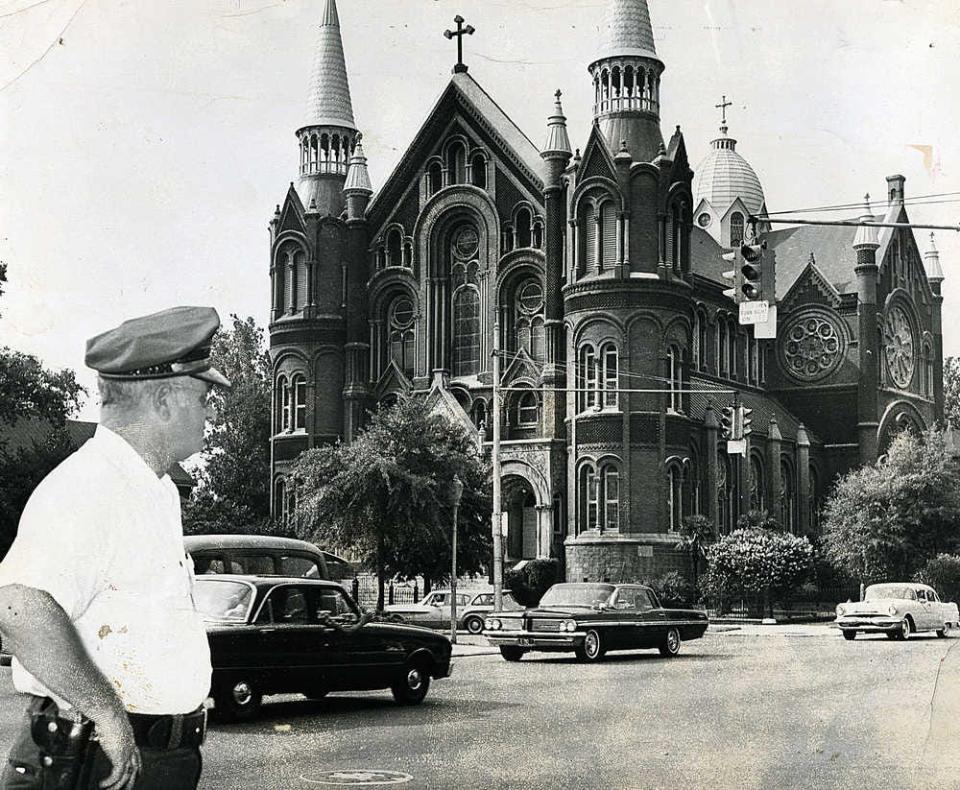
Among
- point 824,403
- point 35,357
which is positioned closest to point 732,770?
point 35,357

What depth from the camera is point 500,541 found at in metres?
32.9

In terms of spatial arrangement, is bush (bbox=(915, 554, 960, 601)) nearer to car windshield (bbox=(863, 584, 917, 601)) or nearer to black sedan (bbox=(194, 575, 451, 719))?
car windshield (bbox=(863, 584, 917, 601))

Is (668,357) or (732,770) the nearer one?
(732,770)

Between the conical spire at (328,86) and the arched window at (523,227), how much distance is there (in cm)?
1006

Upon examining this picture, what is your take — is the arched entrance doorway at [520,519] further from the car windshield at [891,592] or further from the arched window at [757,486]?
the car windshield at [891,592]

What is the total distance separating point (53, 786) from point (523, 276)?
161 feet

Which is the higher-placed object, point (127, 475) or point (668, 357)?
point (668, 357)

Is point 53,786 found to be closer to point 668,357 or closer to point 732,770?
point 732,770

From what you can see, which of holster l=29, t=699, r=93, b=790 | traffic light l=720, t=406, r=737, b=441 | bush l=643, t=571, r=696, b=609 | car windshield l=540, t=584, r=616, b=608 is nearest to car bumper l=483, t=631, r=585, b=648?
car windshield l=540, t=584, r=616, b=608

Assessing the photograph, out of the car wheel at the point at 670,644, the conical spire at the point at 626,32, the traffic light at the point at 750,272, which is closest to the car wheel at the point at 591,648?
the car wheel at the point at 670,644

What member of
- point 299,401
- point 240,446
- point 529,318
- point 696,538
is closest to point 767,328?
point 696,538

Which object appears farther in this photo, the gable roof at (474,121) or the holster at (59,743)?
the gable roof at (474,121)

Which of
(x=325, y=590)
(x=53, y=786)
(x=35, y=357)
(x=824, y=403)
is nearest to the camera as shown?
(x=53, y=786)

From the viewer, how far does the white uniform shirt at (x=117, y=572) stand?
3293 millimetres
